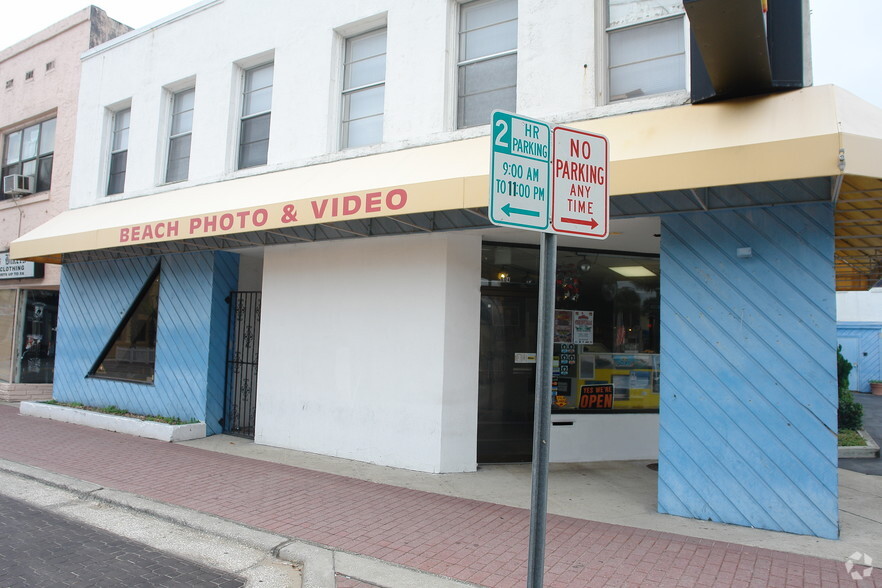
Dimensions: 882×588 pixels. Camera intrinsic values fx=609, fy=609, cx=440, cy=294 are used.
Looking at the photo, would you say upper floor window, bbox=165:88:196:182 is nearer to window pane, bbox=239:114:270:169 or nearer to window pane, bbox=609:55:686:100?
window pane, bbox=239:114:270:169

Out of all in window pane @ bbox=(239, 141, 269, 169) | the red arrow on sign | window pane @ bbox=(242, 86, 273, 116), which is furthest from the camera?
window pane @ bbox=(242, 86, 273, 116)

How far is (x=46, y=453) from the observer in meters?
8.59

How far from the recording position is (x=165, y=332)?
10695 millimetres

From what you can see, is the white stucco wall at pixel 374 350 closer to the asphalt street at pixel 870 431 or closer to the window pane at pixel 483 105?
the window pane at pixel 483 105

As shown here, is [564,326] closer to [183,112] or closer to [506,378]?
[506,378]

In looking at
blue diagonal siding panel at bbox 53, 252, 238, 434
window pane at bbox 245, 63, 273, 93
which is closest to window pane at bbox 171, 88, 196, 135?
window pane at bbox 245, 63, 273, 93

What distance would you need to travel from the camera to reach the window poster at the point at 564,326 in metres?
8.72

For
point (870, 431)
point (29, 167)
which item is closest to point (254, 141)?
point (29, 167)

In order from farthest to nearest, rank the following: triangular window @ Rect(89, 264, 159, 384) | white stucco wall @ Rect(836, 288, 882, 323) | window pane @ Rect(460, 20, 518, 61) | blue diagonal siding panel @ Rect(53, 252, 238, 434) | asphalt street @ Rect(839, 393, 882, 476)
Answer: white stucco wall @ Rect(836, 288, 882, 323) → triangular window @ Rect(89, 264, 159, 384) → blue diagonal siding panel @ Rect(53, 252, 238, 434) → asphalt street @ Rect(839, 393, 882, 476) → window pane @ Rect(460, 20, 518, 61)

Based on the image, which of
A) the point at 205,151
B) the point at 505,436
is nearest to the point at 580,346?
the point at 505,436

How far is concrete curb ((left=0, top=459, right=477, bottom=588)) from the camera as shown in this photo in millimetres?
4523

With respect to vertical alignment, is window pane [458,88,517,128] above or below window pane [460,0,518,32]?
below

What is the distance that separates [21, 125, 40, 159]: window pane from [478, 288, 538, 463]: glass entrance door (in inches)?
484

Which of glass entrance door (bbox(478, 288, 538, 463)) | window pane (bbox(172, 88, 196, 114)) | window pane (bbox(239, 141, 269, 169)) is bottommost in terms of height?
glass entrance door (bbox(478, 288, 538, 463))
